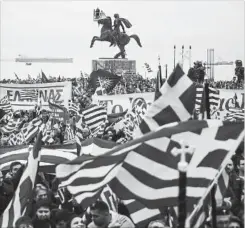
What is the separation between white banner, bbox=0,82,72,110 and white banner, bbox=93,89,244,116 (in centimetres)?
97

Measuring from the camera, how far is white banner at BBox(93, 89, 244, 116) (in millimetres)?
15727

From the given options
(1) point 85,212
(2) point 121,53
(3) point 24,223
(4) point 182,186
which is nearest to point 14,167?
(1) point 85,212

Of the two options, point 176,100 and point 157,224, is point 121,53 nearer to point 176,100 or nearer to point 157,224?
point 176,100

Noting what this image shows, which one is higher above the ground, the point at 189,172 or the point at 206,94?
the point at 206,94

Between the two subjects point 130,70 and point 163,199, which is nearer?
point 163,199

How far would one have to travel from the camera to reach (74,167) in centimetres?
670

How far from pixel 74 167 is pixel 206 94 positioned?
141cm

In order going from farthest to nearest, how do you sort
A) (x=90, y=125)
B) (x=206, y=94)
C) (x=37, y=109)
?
(x=37, y=109) → (x=90, y=125) → (x=206, y=94)

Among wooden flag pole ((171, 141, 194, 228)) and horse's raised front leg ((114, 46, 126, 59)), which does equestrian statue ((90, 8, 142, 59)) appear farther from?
wooden flag pole ((171, 141, 194, 228))

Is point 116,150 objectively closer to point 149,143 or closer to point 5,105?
point 149,143

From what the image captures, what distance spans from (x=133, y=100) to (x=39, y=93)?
159 inches

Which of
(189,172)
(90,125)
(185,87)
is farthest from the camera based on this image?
(90,125)

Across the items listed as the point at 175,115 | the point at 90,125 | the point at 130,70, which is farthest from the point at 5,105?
the point at 130,70

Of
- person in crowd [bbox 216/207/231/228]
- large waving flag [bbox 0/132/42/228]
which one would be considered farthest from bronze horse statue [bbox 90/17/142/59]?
person in crowd [bbox 216/207/231/228]
